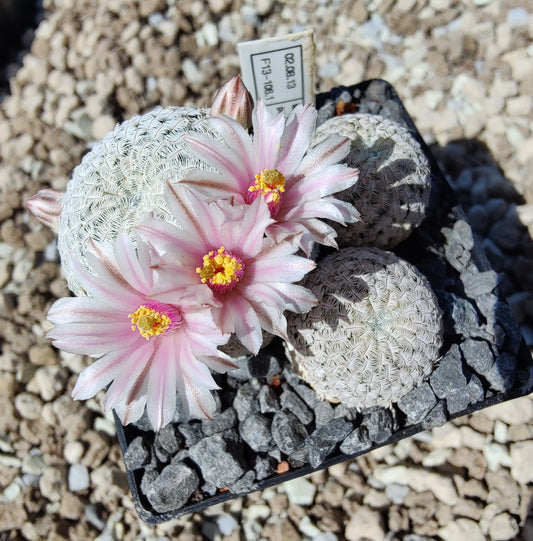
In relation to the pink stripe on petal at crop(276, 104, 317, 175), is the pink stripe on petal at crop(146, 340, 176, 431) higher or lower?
lower

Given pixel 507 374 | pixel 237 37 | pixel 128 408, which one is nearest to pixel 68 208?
pixel 128 408

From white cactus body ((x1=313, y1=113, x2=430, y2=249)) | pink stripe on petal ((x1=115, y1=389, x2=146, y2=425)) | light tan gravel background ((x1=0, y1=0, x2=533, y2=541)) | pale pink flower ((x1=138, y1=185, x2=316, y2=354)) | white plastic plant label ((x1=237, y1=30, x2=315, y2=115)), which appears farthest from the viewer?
light tan gravel background ((x1=0, y1=0, x2=533, y2=541))

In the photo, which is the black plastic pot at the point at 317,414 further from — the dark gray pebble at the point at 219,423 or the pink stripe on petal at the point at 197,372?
the pink stripe on petal at the point at 197,372

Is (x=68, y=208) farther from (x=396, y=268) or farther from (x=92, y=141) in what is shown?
(x=92, y=141)

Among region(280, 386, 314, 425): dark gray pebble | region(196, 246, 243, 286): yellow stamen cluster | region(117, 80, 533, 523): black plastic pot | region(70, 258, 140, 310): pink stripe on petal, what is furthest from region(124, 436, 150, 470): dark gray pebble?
region(196, 246, 243, 286): yellow stamen cluster

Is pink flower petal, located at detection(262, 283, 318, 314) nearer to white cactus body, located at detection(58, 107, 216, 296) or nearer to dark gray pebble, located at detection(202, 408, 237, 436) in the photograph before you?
white cactus body, located at detection(58, 107, 216, 296)

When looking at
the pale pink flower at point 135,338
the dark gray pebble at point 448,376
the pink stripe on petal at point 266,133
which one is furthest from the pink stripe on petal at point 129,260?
the dark gray pebble at point 448,376
